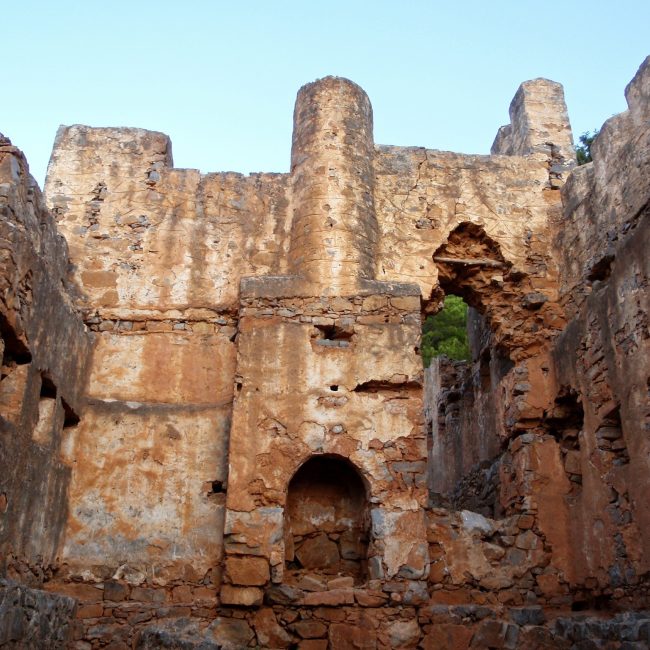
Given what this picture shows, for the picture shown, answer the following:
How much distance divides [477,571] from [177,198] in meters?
4.76

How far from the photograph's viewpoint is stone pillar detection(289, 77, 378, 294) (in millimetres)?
7668

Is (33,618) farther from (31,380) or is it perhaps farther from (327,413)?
(327,413)

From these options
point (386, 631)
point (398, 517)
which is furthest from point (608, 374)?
point (386, 631)

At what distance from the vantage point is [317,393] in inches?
274

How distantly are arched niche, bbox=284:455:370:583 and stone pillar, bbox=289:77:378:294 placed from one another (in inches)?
67.9

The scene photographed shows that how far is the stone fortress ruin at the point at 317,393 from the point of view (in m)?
6.20

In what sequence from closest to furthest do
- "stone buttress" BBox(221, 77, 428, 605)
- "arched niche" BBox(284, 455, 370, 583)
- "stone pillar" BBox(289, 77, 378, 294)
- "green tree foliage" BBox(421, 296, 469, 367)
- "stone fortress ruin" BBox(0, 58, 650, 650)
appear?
"stone fortress ruin" BBox(0, 58, 650, 650), "stone buttress" BBox(221, 77, 428, 605), "arched niche" BBox(284, 455, 370, 583), "stone pillar" BBox(289, 77, 378, 294), "green tree foliage" BBox(421, 296, 469, 367)

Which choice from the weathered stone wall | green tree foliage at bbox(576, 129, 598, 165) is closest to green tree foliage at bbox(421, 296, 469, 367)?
green tree foliage at bbox(576, 129, 598, 165)

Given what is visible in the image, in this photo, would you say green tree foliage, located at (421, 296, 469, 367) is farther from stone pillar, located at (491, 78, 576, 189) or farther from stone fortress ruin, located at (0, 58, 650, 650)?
stone fortress ruin, located at (0, 58, 650, 650)

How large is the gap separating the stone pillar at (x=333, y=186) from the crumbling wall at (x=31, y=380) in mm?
2356

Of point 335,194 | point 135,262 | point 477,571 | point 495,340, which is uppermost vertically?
point 335,194

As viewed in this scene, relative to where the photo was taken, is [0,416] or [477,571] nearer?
[0,416]

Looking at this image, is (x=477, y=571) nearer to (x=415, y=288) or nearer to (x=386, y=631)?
(x=386, y=631)

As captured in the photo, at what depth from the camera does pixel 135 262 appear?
8.01 meters
